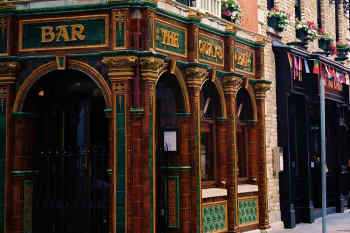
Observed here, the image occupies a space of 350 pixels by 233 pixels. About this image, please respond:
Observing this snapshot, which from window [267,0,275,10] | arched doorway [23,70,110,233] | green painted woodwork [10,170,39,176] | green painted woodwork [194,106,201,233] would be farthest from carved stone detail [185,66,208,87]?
window [267,0,275,10]

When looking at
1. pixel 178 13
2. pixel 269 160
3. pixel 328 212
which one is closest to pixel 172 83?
pixel 178 13

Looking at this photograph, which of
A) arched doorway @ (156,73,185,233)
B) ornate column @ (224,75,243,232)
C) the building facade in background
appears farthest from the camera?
the building facade in background

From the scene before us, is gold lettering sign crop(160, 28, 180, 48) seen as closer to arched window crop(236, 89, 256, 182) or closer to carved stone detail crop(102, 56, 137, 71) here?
carved stone detail crop(102, 56, 137, 71)

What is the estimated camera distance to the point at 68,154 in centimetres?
1287

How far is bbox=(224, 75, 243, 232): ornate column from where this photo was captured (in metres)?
15.0

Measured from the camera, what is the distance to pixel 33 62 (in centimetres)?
1234

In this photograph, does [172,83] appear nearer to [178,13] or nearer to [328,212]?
[178,13]

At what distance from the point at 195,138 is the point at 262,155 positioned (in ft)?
12.2

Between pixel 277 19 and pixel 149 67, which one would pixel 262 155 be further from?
pixel 149 67

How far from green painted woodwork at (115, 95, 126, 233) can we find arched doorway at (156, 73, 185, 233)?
1.76m

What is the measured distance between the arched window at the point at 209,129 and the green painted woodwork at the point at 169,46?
69.3 inches

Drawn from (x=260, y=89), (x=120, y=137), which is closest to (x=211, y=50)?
(x=260, y=89)

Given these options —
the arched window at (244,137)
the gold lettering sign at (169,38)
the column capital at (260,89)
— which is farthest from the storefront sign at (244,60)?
the gold lettering sign at (169,38)

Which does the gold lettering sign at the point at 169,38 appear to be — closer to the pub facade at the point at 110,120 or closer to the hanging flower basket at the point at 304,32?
the pub facade at the point at 110,120
